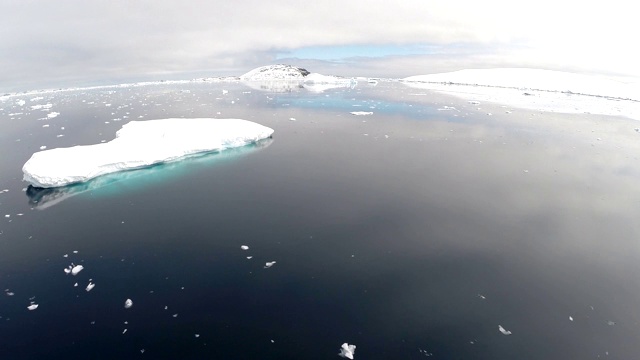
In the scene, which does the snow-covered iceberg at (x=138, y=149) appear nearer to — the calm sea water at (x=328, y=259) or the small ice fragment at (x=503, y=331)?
the calm sea water at (x=328, y=259)

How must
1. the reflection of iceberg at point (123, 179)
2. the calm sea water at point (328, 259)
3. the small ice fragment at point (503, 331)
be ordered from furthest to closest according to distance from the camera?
the reflection of iceberg at point (123, 179), the small ice fragment at point (503, 331), the calm sea water at point (328, 259)

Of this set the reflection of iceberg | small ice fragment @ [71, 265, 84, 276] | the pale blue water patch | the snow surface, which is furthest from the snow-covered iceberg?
the snow surface

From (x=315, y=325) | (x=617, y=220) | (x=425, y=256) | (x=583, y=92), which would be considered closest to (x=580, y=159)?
(x=617, y=220)

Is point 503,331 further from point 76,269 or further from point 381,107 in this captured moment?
point 381,107

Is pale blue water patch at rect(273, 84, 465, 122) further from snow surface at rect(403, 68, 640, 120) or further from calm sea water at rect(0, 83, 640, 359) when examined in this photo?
calm sea water at rect(0, 83, 640, 359)

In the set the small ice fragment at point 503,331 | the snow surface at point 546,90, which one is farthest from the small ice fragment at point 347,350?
the snow surface at point 546,90

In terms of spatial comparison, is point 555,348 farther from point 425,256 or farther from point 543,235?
point 543,235
